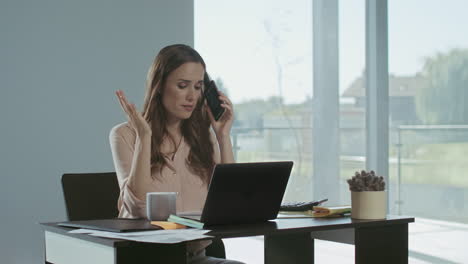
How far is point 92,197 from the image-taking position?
264cm

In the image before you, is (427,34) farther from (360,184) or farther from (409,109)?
(360,184)

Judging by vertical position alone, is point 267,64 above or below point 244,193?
above

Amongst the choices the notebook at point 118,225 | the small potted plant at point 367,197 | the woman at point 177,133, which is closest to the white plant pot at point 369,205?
the small potted plant at point 367,197

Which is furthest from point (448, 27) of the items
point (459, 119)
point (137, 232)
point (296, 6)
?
point (137, 232)

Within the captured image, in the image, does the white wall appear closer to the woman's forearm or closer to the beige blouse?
the beige blouse

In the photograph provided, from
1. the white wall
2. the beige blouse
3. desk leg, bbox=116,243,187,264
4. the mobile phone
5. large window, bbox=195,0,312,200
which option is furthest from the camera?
large window, bbox=195,0,312,200

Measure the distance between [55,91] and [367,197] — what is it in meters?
2.19

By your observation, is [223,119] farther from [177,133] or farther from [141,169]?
[141,169]

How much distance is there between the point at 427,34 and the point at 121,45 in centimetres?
197

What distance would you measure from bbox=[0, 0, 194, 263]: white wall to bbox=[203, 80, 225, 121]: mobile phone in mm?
1521

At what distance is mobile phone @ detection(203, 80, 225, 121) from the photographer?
251cm

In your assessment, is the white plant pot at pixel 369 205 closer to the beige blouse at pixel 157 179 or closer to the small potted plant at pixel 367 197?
the small potted plant at pixel 367 197

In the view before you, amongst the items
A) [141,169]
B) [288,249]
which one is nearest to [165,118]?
[141,169]

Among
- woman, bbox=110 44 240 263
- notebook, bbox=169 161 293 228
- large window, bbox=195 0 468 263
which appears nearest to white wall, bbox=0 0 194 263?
large window, bbox=195 0 468 263
